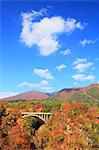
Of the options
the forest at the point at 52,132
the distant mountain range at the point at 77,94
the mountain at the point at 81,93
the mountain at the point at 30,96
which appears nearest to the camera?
the forest at the point at 52,132

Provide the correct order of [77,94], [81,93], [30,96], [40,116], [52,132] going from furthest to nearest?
[30,96], [81,93], [77,94], [40,116], [52,132]

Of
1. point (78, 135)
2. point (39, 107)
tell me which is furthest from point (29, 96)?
point (78, 135)

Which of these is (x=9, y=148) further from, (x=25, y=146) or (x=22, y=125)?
(x=22, y=125)

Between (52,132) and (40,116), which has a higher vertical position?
(40,116)

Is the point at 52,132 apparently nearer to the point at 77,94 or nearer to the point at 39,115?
the point at 39,115

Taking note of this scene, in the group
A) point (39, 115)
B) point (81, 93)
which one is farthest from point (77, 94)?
point (39, 115)

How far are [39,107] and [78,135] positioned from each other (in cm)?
5400

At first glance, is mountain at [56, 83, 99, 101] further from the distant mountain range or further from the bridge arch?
the bridge arch

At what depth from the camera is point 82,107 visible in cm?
8838

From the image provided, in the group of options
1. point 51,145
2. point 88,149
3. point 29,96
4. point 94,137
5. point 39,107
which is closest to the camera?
point 88,149

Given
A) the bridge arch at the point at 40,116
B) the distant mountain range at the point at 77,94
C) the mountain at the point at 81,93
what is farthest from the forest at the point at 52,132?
the distant mountain range at the point at 77,94

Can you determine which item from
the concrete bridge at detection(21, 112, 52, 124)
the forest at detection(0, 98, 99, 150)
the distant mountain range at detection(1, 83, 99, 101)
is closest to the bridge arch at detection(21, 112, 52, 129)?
the concrete bridge at detection(21, 112, 52, 124)

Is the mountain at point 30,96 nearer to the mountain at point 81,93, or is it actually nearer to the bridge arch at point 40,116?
the mountain at point 81,93

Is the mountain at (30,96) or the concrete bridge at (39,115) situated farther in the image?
the mountain at (30,96)
